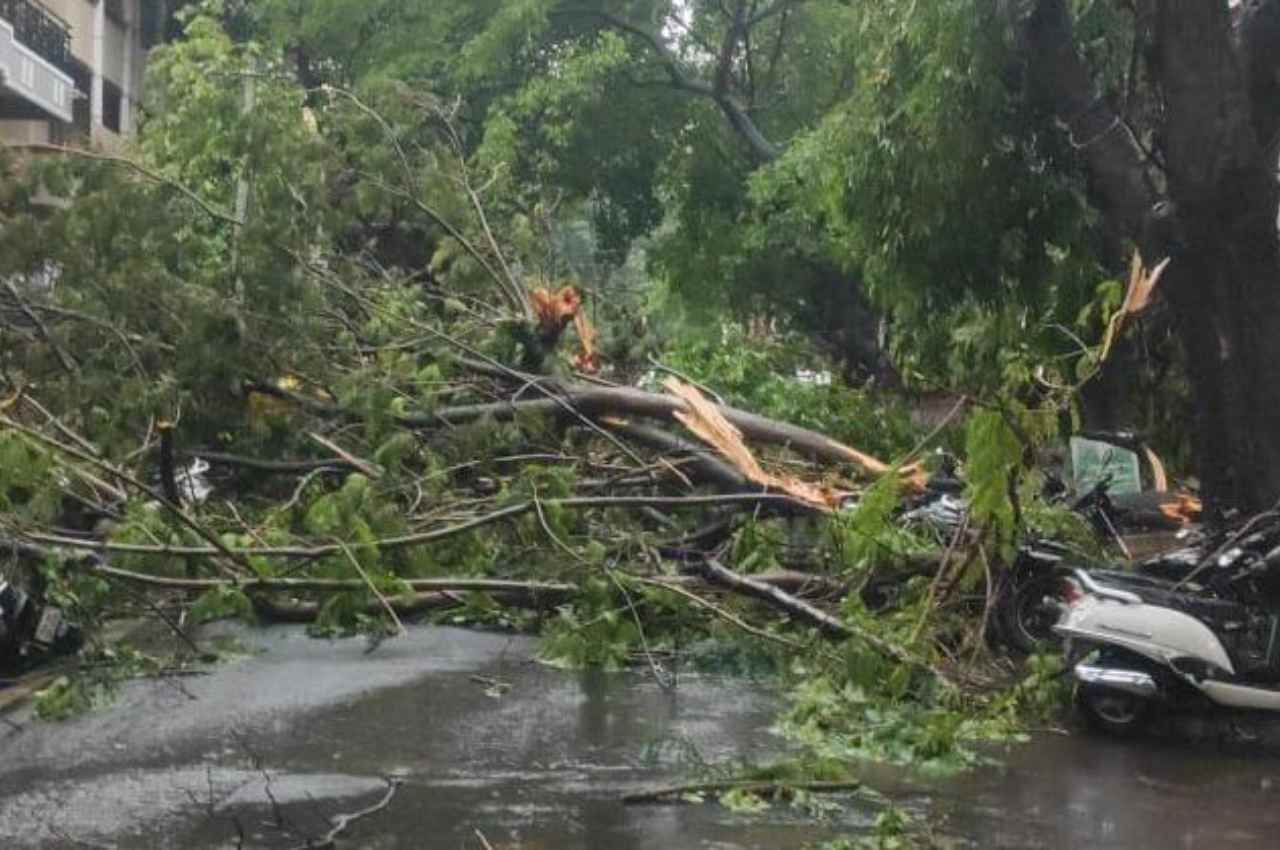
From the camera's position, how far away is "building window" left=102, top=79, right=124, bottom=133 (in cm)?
3681

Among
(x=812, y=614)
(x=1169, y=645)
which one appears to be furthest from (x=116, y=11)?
(x=1169, y=645)

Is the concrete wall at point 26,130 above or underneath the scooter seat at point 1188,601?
above

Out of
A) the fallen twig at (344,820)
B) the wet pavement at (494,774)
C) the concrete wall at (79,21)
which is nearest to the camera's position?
the fallen twig at (344,820)

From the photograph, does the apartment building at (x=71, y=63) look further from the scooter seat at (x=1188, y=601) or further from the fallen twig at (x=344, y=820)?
the fallen twig at (x=344, y=820)

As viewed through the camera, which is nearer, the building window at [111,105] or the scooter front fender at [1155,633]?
the scooter front fender at [1155,633]

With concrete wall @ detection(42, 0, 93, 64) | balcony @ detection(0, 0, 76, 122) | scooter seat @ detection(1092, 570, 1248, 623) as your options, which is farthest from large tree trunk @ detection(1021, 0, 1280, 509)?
concrete wall @ detection(42, 0, 93, 64)

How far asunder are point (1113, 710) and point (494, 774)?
132 inches

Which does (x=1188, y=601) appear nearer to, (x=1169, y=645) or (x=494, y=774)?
(x=1169, y=645)

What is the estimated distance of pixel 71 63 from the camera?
32094 mm

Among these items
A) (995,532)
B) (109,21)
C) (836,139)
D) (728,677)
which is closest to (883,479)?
(995,532)

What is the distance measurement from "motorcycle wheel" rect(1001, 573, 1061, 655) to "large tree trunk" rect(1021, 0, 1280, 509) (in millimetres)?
1129

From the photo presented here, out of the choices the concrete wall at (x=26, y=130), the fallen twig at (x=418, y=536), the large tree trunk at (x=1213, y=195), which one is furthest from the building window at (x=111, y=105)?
the large tree trunk at (x=1213, y=195)

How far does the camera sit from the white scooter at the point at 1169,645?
8.73 metres

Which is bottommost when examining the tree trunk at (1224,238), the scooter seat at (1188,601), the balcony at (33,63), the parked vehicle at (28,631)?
the parked vehicle at (28,631)
